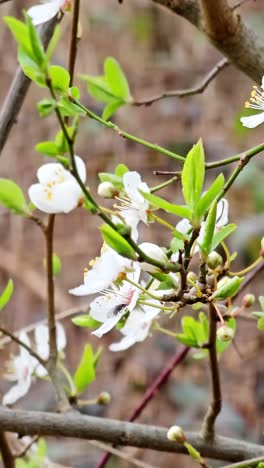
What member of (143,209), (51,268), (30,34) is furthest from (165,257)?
(51,268)

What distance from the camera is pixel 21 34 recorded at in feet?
1.48

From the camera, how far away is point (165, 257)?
49 centimetres

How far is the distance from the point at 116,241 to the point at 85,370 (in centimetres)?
36

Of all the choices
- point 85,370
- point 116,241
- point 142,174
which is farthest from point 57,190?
point 142,174

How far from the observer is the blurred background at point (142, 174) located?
76.7 inches

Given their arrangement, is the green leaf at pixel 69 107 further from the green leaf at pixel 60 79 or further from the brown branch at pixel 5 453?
the brown branch at pixel 5 453

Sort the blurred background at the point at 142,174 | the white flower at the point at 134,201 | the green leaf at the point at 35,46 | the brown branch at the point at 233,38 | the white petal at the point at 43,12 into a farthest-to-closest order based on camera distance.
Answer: the blurred background at the point at 142,174, the brown branch at the point at 233,38, the white petal at the point at 43,12, the white flower at the point at 134,201, the green leaf at the point at 35,46

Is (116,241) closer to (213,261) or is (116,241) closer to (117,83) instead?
(213,261)

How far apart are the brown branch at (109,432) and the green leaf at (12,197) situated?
186 millimetres

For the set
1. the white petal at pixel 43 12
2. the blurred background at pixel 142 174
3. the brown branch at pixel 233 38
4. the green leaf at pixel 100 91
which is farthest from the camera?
the blurred background at pixel 142 174

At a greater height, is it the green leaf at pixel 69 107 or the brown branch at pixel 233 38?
the green leaf at pixel 69 107

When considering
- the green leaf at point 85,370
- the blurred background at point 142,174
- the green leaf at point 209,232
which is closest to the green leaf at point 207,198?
the green leaf at point 209,232

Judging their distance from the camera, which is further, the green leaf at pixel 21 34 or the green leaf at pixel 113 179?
the green leaf at pixel 113 179

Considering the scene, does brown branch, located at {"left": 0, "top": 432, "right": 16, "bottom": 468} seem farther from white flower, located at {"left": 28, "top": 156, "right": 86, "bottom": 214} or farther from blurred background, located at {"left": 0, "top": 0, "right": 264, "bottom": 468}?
blurred background, located at {"left": 0, "top": 0, "right": 264, "bottom": 468}
